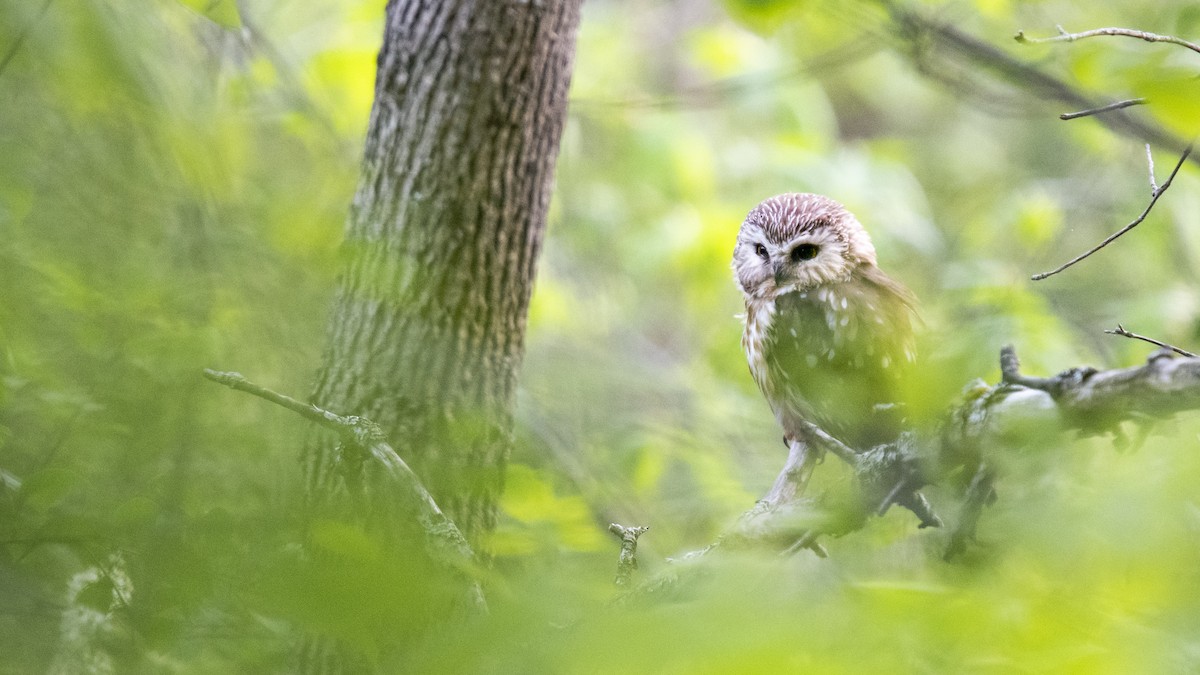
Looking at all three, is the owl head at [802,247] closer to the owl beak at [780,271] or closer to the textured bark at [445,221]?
the owl beak at [780,271]

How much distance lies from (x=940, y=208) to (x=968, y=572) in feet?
23.9

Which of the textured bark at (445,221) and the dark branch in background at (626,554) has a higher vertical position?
the textured bark at (445,221)

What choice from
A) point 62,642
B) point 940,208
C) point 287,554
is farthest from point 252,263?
point 940,208

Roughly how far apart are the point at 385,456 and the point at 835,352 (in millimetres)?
1340

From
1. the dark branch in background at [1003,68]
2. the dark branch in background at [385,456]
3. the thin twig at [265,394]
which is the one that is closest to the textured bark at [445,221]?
the dark branch in background at [385,456]

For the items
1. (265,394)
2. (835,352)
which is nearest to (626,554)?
(265,394)

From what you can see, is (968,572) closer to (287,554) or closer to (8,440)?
(287,554)

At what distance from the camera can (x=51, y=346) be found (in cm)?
118

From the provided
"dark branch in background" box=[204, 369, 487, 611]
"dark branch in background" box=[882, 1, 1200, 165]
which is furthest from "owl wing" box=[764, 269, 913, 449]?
"dark branch in background" box=[204, 369, 487, 611]

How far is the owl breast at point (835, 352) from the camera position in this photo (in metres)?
2.30

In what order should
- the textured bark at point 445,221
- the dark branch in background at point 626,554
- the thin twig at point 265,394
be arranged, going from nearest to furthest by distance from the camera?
the thin twig at point 265,394
the dark branch in background at point 626,554
the textured bark at point 445,221

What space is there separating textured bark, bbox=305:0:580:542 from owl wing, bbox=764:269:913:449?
815mm

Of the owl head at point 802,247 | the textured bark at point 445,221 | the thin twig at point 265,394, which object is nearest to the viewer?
the thin twig at point 265,394

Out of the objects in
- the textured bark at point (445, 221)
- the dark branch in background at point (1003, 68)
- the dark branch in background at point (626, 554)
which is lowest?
the dark branch in background at point (626, 554)
